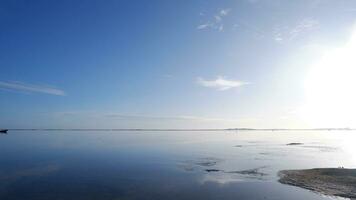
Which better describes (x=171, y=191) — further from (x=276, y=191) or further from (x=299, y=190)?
(x=299, y=190)

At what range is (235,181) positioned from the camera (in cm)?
4200

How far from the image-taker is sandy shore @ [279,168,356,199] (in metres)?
35.9

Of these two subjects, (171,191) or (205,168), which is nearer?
(171,191)

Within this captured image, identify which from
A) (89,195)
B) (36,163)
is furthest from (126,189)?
(36,163)

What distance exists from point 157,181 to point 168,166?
15109 millimetres

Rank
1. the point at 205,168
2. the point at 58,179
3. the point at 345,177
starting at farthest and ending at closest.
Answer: the point at 205,168 < the point at 345,177 < the point at 58,179

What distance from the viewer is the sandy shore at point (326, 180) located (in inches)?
1414

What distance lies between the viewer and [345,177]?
43812 mm

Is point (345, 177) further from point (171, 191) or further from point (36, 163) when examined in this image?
point (36, 163)

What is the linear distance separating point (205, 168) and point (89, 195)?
26250mm

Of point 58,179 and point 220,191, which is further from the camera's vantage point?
point 58,179

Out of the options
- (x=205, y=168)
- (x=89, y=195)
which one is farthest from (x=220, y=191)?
(x=205, y=168)

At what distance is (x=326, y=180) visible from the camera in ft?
139

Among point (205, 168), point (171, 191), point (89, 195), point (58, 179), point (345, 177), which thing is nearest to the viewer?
point (89, 195)
